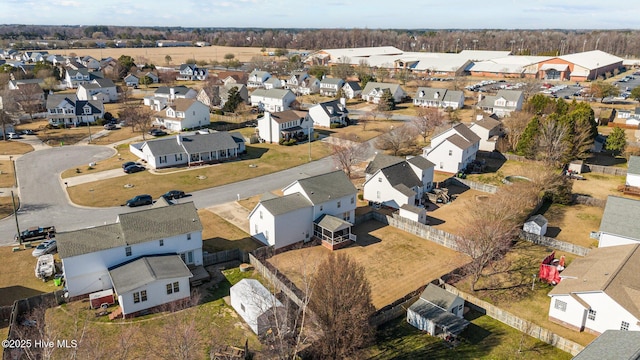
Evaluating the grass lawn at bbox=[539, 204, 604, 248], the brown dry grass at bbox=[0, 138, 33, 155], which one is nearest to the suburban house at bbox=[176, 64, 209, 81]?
the brown dry grass at bbox=[0, 138, 33, 155]

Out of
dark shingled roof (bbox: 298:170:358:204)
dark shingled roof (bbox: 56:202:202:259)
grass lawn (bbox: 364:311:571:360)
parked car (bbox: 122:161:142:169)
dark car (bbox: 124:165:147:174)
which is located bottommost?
grass lawn (bbox: 364:311:571:360)

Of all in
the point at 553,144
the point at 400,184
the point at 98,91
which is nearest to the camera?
the point at 400,184

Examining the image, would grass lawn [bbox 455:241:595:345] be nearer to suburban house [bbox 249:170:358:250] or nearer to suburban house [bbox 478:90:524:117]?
suburban house [bbox 249:170:358:250]

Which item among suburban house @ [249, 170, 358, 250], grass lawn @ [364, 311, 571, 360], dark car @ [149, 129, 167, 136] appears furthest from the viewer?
dark car @ [149, 129, 167, 136]

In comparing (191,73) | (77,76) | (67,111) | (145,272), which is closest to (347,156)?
(145,272)

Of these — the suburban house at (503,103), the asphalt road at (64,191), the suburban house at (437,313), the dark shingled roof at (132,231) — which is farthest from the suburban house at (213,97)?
the suburban house at (437,313)

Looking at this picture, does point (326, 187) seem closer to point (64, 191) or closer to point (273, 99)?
point (64, 191)

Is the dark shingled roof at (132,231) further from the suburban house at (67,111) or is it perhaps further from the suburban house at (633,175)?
the suburban house at (67,111)
